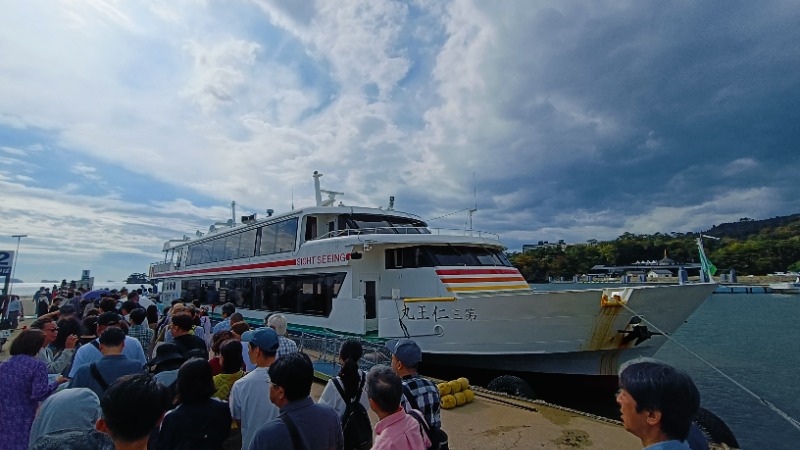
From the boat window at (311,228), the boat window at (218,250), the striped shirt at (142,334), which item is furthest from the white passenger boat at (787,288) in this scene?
the striped shirt at (142,334)

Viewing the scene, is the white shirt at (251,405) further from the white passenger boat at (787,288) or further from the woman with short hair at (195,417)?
the white passenger boat at (787,288)

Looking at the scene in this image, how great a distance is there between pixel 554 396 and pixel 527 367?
130cm

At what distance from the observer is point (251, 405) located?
9.61ft

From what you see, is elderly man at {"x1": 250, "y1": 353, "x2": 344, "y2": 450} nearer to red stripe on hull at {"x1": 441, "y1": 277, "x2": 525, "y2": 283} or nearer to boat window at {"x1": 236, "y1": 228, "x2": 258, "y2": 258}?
red stripe on hull at {"x1": 441, "y1": 277, "x2": 525, "y2": 283}

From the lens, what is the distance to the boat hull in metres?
8.41

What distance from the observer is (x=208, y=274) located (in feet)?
63.4

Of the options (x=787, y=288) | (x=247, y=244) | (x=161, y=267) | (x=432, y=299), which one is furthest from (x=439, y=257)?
(x=787, y=288)

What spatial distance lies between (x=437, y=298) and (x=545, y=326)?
2.33 metres

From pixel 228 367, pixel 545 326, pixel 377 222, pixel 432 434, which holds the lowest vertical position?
pixel 432 434

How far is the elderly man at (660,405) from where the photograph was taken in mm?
1757

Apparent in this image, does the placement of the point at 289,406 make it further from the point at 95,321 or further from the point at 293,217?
the point at 293,217

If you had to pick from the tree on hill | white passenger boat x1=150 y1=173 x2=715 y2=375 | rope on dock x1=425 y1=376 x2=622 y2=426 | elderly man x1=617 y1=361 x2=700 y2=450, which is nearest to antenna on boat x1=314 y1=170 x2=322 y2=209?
white passenger boat x1=150 y1=173 x2=715 y2=375

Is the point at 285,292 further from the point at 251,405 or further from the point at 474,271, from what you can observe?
the point at 251,405

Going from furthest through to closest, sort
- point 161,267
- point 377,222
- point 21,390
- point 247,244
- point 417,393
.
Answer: point 161,267 < point 247,244 < point 377,222 < point 21,390 < point 417,393
